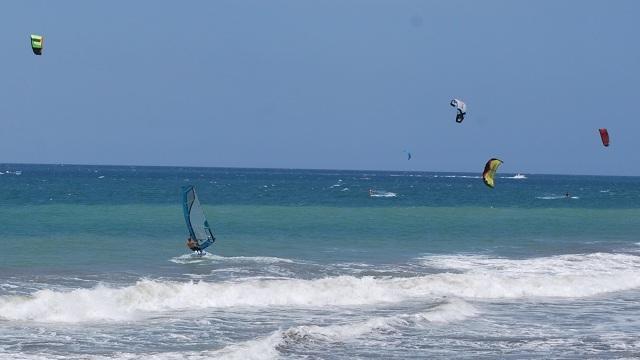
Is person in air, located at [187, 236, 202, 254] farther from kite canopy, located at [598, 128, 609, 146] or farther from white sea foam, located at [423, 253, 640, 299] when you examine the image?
kite canopy, located at [598, 128, 609, 146]

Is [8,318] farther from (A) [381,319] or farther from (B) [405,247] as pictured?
(B) [405,247]

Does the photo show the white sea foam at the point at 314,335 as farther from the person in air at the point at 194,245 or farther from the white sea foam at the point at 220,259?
the person in air at the point at 194,245

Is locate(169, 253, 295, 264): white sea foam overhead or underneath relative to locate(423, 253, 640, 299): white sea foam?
underneath

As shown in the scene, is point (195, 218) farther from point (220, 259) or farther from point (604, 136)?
point (604, 136)

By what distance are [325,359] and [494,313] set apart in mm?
5555

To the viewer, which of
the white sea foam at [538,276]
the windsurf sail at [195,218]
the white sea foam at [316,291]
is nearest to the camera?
the white sea foam at [316,291]

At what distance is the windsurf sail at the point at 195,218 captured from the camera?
84.2 feet

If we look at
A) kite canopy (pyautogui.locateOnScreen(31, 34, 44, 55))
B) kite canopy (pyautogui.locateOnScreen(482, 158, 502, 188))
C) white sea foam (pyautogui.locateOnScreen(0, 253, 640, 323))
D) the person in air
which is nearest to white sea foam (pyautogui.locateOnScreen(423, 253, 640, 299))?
white sea foam (pyautogui.locateOnScreen(0, 253, 640, 323))

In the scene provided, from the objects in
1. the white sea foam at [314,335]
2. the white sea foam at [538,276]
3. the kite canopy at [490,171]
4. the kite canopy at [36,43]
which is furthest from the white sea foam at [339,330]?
the kite canopy at [36,43]

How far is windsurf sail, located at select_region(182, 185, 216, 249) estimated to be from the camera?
25.7m

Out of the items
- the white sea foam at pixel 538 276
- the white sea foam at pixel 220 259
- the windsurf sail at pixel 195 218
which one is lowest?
the white sea foam at pixel 220 259

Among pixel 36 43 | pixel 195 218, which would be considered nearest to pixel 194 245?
pixel 195 218

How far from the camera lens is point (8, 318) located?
16062 mm

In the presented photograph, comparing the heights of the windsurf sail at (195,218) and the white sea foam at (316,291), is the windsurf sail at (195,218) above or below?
above
